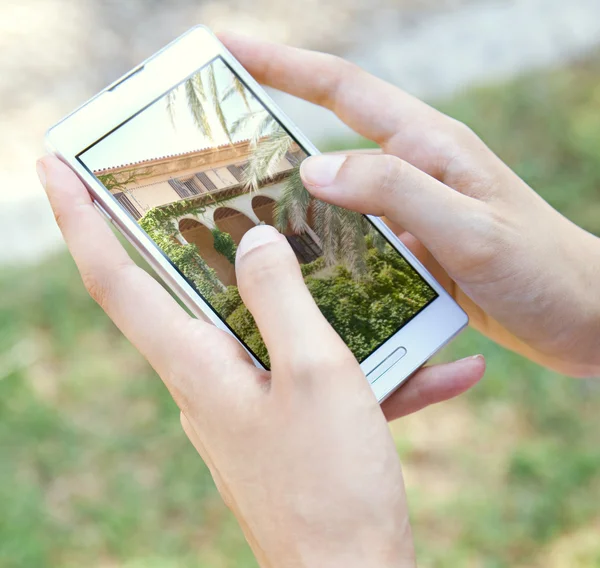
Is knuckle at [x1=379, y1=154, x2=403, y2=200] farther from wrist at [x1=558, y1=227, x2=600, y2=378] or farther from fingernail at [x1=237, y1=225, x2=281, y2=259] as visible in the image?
wrist at [x1=558, y1=227, x2=600, y2=378]

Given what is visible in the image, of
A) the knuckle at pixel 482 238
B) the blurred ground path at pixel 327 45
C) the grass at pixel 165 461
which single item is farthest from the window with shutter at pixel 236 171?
the blurred ground path at pixel 327 45

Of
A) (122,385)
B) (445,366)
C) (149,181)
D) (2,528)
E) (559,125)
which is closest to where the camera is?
(149,181)

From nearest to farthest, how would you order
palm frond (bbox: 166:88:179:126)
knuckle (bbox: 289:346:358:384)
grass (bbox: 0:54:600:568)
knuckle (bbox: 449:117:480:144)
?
knuckle (bbox: 289:346:358:384) < palm frond (bbox: 166:88:179:126) < knuckle (bbox: 449:117:480:144) < grass (bbox: 0:54:600:568)

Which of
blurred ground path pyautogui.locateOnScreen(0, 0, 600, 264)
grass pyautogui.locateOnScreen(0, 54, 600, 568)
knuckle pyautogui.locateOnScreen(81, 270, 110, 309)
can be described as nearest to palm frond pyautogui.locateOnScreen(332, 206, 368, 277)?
knuckle pyautogui.locateOnScreen(81, 270, 110, 309)

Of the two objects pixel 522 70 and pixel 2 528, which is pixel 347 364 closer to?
pixel 2 528

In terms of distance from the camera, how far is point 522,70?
1.84 metres

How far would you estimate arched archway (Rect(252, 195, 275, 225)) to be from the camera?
3.05 feet

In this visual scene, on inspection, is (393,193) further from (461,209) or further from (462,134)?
(462,134)

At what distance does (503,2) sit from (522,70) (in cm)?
29

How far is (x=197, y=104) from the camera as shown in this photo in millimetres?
949

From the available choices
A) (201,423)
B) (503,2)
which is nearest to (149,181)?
(201,423)

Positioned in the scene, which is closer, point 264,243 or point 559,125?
point 264,243

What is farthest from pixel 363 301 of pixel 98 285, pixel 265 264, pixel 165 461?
pixel 165 461

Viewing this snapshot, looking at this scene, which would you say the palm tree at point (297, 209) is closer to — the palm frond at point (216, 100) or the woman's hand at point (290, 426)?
the palm frond at point (216, 100)
